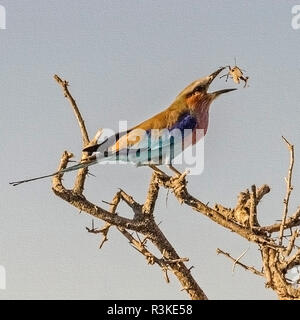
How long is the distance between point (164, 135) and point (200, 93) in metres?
0.58

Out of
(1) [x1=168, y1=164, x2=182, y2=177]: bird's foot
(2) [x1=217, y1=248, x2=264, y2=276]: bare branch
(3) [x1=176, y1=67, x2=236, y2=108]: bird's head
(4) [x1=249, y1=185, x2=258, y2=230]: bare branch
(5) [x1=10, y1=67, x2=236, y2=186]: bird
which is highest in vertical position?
(3) [x1=176, y1=67, x2=236, y2=108]: bird's head

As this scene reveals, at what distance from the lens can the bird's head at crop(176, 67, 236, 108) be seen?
7.91 m

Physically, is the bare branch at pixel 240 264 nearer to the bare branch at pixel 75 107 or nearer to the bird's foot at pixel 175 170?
the bird's foot at pixel 175 170

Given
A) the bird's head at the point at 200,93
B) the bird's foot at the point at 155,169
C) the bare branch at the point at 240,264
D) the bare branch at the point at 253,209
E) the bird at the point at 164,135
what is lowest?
the bare branch at the point at 240,264

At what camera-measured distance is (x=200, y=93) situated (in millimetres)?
7938

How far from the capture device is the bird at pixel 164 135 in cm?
756

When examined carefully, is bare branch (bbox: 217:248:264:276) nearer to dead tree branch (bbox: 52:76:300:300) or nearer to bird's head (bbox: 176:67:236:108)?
dead tree branch (bbox: 52:76:300:300)

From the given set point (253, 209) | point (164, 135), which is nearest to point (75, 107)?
point (164, 135)

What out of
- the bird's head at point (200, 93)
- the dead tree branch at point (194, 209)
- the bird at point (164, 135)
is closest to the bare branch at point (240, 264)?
the dead tree branch at point (194, 209)

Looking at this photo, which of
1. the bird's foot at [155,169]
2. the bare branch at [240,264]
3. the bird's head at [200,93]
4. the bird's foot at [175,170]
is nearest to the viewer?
the bare branch at [240,264]

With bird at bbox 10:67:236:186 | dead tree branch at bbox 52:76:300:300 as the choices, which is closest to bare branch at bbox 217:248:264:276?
dead tree branch at bbox 52:76:300:300

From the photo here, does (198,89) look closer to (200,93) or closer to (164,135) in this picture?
(200,93)
